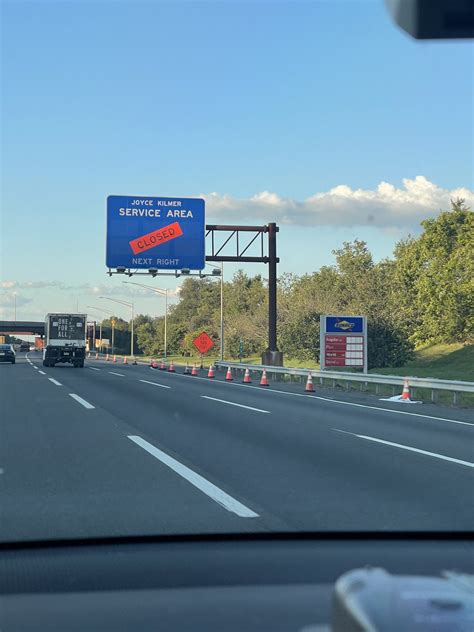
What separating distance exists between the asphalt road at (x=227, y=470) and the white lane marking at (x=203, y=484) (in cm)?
1

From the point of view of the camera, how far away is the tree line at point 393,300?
50062mm

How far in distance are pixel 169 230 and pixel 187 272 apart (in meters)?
2.15

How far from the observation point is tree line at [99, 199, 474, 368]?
50.1 meters

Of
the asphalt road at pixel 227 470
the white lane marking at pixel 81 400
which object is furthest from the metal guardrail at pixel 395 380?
the white lane marking at pixel 81 400

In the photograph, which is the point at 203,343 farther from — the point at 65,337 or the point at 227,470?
the point at 227,470

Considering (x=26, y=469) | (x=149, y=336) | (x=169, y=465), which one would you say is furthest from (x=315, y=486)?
(x=149, y=336)

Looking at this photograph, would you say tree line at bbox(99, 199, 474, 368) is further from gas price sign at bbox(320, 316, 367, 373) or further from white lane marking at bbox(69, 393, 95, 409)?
white lane marking at bbox(69, 393, 95, 409)

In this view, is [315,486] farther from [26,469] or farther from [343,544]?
[26,469]

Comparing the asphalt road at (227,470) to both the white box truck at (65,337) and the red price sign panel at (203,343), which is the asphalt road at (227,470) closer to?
the red price sign panel at (203,343)

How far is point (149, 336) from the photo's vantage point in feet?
412

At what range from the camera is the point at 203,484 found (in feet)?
28.2

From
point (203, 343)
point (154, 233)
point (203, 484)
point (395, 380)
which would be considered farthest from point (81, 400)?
point (203, 343)

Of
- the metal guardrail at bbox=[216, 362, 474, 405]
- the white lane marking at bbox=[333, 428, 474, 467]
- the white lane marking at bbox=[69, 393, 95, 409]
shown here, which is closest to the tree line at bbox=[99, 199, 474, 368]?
the metal guardrail at bbox=[216, 362, 474, 405]

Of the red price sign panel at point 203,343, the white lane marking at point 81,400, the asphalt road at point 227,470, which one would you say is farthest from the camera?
the red price sign panel at point 203,343
